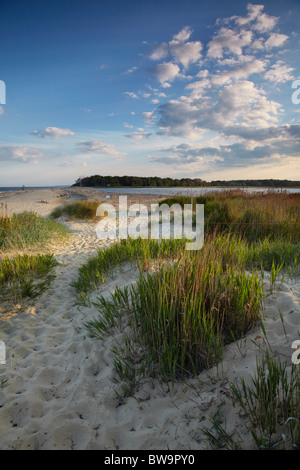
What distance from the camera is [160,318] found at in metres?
2.52

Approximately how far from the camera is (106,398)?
2.32 metres

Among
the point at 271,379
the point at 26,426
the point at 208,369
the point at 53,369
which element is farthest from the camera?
the point at 53,369

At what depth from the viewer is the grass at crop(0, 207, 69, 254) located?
685cm

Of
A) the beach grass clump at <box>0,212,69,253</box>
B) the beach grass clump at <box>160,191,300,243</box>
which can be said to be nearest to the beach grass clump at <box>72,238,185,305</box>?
the beach grass clump at <box>160,191,300,243</box>

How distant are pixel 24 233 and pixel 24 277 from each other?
10.7 ft

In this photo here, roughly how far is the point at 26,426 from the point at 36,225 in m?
7.84

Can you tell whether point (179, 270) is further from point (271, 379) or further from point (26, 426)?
point (26, 426)

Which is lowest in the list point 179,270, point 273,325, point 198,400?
point 198,400

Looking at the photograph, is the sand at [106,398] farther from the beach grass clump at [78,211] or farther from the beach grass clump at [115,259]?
the beach grass clump at [78,211]

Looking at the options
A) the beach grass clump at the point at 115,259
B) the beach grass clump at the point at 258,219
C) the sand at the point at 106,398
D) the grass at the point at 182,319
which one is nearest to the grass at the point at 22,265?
the beach grass clump at the point at 115,259

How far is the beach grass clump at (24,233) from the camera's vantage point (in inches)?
270

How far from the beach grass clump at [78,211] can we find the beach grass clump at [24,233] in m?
4.97

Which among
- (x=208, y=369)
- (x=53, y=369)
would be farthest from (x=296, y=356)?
(x=53, y=369)

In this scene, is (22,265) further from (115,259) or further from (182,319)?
(182,319)
